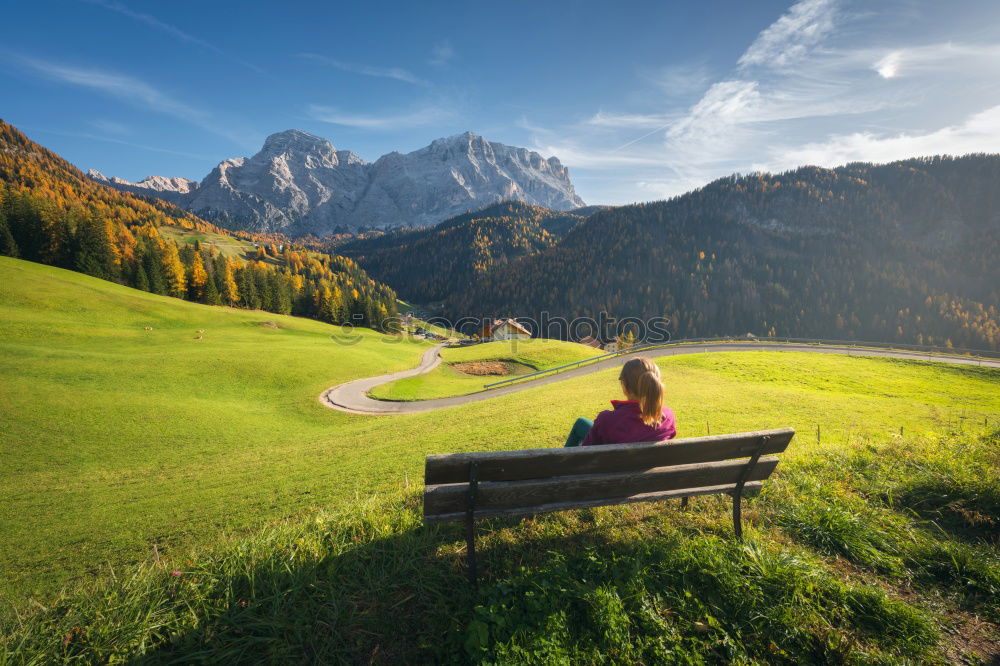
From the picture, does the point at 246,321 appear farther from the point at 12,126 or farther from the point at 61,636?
the point at 12,126

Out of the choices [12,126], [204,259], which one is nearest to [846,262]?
[204,259]

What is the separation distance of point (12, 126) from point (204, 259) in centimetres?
18086

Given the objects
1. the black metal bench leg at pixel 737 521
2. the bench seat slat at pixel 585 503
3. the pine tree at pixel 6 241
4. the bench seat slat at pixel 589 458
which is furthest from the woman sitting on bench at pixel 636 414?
the pine tree at pixel 6 241

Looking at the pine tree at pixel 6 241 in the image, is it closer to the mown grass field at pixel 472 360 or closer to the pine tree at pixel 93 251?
the pine tree at pixel 93 251

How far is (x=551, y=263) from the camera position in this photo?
19912 centimetres

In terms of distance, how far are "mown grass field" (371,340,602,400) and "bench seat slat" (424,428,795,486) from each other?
27.7m

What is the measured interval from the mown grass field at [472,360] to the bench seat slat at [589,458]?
91.0 ft

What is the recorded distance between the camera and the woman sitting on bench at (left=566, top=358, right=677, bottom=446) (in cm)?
417

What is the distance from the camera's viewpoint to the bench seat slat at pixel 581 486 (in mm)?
3500

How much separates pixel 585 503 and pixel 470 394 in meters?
29.1

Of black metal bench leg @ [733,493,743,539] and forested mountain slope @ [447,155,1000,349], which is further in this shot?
forested mountain slope @ [447,155,1000,349]

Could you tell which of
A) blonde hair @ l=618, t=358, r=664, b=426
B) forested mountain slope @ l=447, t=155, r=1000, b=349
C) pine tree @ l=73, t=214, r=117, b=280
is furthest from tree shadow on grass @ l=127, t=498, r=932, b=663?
forested mountain slope @ l=447, t=155, r=1000, b=349

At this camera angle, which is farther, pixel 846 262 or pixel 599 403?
pixel 846 262

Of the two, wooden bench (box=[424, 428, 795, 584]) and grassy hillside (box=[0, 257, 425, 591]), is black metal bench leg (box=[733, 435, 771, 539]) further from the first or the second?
grassy hillside (box=[0, 257, 425, 591])
